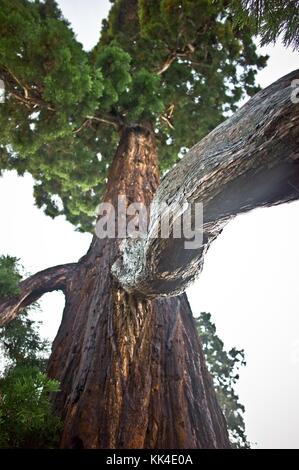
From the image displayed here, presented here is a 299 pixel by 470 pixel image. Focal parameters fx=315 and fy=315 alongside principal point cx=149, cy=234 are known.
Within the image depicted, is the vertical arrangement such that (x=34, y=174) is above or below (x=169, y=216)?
above

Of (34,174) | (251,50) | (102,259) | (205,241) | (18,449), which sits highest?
(251,50)

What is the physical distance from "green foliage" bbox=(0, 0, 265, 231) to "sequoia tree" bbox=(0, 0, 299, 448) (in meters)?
0.03

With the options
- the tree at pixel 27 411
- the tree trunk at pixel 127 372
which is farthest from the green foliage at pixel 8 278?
the tree at pixel 27 411

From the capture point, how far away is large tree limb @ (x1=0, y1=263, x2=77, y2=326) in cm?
327

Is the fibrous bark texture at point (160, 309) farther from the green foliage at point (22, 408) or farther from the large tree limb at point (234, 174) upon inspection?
the green foliage at point (22, 408)

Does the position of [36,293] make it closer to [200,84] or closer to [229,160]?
[229,160]

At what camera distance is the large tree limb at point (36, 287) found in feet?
10.7

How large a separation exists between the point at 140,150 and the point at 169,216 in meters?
3.54

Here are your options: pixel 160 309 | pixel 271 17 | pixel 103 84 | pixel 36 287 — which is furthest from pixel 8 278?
pixel 103 84

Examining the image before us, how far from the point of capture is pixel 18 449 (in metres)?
1.83

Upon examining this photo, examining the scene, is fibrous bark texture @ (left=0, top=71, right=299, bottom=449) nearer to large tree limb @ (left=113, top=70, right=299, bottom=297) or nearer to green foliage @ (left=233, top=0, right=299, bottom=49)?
large tree limb @ (left=113, top=70, right=299, bottom=297)
